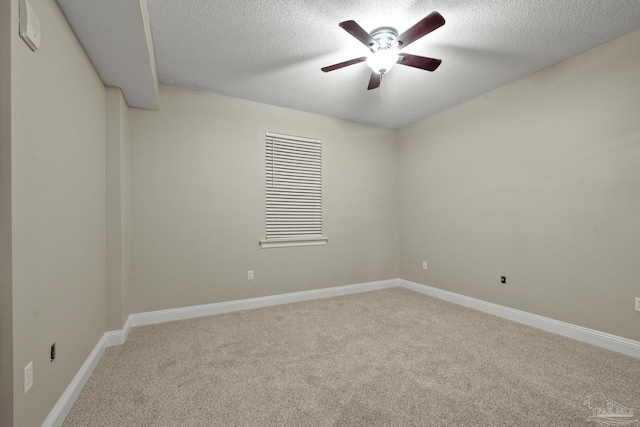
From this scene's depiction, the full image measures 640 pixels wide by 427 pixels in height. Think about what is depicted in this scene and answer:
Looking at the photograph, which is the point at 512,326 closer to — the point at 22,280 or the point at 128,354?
the point at 128,354

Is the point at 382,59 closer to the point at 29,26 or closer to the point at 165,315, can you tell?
the point at 29,26

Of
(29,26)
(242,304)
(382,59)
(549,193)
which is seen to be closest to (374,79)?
(382,59)

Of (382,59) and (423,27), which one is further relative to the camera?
(382,59)

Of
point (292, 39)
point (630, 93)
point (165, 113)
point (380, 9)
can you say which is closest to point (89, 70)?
point (165, 113)

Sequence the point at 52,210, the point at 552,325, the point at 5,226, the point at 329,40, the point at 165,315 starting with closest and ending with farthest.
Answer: the point at 5,226 < the point at 52,210 < the point at 329,40 < the point at 552,325 < the point at 165,315

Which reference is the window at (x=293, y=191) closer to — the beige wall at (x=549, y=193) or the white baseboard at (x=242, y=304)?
the white baseboard at (x=242, y=304)

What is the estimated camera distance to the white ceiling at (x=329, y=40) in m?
2.04

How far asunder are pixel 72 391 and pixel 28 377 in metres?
0.61

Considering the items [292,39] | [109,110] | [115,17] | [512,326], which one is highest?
[292,39]

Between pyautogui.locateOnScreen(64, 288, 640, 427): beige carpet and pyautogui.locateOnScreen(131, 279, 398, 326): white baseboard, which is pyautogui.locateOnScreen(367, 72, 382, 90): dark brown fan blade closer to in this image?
pyautogui.locateOnScreen(64, 288, 640, 427): beige carpet

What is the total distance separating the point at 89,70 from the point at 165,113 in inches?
40.1

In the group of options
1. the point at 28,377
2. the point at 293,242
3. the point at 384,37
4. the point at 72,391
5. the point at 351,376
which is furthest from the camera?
the point at 293,242

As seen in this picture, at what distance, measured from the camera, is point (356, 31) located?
1.95 meters

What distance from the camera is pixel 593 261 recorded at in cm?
260
